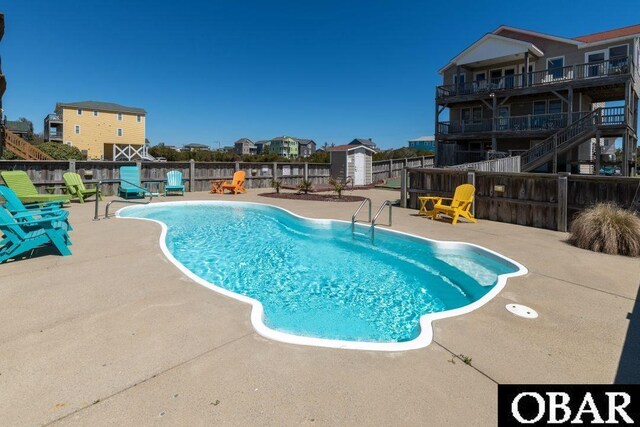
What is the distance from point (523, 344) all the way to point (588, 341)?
64 cm

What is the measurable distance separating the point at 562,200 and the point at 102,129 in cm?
4708

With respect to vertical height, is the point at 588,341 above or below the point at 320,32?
below

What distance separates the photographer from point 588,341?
10.8 feet

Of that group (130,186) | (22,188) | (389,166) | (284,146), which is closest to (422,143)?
(284,146)

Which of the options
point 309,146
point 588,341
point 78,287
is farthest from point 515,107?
point 309,146

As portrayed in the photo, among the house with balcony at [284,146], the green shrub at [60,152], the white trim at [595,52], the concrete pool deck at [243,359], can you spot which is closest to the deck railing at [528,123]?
the white trim at [595,52]

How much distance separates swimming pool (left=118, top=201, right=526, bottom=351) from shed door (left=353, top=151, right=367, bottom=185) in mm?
14541

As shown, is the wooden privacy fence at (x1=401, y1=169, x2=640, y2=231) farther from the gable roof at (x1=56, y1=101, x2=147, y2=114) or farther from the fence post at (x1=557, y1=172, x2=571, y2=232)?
the gable roof at (x1=56, y1=101, x2=147, y2=114)

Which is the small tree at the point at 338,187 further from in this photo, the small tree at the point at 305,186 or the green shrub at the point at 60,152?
the green shrub at the point at 60,152

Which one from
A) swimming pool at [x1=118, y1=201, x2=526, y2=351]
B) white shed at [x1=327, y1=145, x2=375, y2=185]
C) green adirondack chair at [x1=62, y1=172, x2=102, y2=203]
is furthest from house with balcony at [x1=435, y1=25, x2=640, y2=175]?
green adirondack chair at [x1=62, y1=172, x2=102, y2=203]

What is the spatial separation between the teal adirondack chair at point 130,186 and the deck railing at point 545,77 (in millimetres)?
19765

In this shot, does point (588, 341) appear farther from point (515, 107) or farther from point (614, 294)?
point (515, 107)

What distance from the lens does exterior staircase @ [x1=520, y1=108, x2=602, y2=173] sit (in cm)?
1795

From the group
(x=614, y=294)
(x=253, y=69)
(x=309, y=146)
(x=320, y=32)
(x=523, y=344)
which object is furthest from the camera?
(x=309, y=146)
